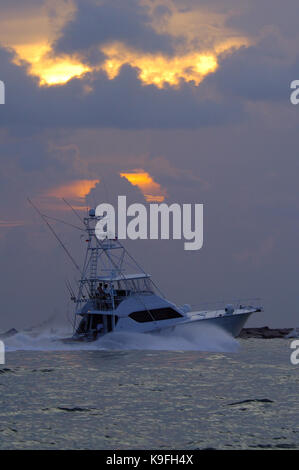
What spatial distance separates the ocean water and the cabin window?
1174 mm

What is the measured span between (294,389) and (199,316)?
14.9 meters

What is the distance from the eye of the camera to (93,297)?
41.9m

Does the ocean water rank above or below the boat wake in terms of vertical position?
below

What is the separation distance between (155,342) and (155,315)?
1818 mm

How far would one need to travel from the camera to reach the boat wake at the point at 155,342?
1569 inches

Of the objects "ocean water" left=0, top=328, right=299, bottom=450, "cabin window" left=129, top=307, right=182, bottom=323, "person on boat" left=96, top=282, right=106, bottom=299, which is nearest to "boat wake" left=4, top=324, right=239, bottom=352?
"ocean water" left=0, top=328, right=299, bottom=450

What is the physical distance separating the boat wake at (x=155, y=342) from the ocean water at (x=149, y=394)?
0.22 ft

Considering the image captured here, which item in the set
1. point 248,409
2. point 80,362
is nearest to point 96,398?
point 248,409

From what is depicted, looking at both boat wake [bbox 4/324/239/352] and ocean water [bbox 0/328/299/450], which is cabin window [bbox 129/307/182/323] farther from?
ocean water [bbox 0/328/299/450]

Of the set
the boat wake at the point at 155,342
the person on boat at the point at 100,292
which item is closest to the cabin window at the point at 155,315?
the boat wake at the point at 155,342

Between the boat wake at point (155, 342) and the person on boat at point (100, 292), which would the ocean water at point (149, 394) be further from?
the person on boat at point (100, 292)

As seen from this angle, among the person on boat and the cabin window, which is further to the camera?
the person on boat

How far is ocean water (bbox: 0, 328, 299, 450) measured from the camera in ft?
69.8
